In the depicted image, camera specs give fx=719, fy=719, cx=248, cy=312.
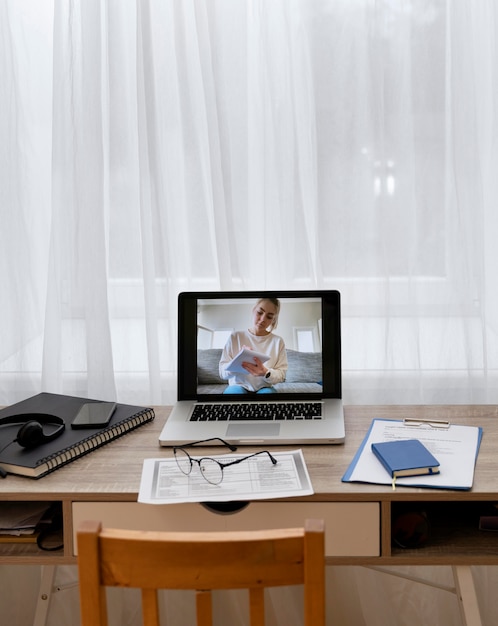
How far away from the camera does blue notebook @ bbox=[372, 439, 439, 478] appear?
1.22m

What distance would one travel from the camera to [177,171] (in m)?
1.72

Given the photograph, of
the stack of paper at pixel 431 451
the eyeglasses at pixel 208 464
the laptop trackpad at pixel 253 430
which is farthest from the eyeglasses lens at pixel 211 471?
the stack of paper at pixel 431 451

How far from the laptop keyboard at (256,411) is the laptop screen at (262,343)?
0.03 metres

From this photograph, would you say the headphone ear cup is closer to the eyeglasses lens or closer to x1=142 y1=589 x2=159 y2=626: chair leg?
the eyeglasses lens

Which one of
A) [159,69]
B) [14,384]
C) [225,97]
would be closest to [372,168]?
[225,97]

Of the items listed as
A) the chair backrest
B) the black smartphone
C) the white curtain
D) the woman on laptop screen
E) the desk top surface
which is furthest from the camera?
the white curtain

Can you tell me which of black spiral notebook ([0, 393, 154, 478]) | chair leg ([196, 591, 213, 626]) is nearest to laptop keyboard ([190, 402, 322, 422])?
black spiral notebook ([0, 393, 154, 478])

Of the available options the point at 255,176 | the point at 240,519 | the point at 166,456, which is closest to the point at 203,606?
the point at 240,519

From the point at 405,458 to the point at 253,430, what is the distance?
31 centimetres

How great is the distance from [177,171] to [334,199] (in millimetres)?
381

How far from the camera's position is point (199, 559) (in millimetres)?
853

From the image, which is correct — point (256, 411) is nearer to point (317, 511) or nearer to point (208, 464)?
point (208, 464)

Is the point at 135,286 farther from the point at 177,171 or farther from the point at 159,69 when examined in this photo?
the point at 159,69

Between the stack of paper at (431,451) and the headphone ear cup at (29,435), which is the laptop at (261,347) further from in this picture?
the headphone ear cup at (29,435)
